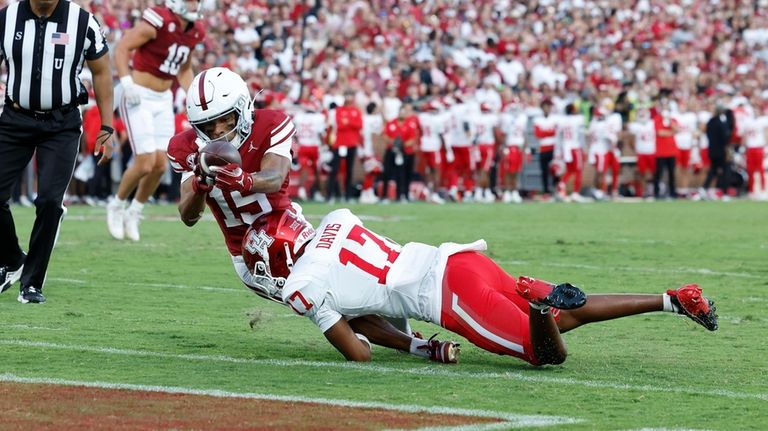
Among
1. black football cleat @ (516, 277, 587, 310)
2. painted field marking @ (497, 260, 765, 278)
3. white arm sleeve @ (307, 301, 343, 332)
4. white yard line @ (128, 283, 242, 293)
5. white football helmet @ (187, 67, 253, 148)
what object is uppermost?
white football helmet @ (187, 67, 253, 148)

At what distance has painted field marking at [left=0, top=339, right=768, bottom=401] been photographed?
4910 mm

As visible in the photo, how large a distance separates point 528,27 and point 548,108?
5034mm

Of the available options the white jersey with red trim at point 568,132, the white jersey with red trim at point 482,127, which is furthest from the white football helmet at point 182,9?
the white jersey with red trim at point 568,132

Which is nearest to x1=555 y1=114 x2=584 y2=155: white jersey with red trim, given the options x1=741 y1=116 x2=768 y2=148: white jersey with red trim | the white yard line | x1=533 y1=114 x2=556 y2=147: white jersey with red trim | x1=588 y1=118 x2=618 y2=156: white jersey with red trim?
x1=533 y1=114 x2=556 y2=147: white jersey with red trim

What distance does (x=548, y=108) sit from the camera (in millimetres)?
21875

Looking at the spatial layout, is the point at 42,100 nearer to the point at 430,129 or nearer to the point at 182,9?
the point at 182,9

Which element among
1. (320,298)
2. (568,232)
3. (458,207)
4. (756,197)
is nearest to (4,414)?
(320,298)

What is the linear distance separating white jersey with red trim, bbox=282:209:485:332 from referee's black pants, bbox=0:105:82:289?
2.29 m

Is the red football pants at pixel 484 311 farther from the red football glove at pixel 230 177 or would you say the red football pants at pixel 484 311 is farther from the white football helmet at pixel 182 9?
the white football helmet at pixel 182 9

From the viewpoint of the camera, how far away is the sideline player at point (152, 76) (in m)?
10.8

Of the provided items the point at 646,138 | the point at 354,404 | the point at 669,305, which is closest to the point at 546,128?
the point at 646,138

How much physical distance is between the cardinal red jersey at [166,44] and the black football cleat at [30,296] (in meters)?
3.89

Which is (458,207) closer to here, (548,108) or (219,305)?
(548,108)

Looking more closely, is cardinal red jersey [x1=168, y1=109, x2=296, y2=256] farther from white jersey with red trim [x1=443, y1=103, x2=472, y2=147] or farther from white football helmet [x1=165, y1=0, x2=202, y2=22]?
white jersey with red trim [x1=443, y1=103, x2=472, y2=147]
